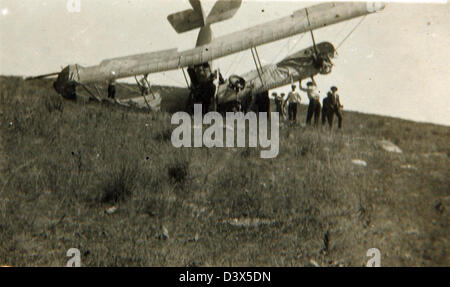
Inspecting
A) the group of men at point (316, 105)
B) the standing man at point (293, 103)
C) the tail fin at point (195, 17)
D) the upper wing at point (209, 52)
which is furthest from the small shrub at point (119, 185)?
the tail fin at point (195, 17)

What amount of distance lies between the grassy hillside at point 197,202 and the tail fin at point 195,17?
8.95m

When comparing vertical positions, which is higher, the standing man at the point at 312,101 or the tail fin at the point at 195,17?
the tail fin at the point at 195,17

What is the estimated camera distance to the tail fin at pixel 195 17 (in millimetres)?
15363

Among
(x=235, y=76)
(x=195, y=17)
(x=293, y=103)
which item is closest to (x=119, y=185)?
(x=235, y=76)

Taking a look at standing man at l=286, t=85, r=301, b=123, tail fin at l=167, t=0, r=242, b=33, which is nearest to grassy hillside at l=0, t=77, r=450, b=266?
standing man at l=286, t=85, r=301, b=123

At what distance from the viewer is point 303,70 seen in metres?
13.0

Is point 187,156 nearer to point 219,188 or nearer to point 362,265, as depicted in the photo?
point 219,188

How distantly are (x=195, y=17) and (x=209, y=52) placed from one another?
573 centimetres

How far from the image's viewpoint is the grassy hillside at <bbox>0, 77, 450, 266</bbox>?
4543mm

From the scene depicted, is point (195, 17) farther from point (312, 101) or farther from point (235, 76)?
point (312, 101)

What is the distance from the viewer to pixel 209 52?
10.7 metres

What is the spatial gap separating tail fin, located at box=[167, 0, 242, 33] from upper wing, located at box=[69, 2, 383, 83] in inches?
189

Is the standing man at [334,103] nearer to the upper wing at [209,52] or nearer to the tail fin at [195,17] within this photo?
the upper wing at [209,52]
